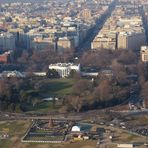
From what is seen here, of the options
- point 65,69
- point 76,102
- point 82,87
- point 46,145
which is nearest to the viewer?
point 46,145

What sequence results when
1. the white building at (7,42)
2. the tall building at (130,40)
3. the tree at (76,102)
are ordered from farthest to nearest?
the white building at (7,42) → the tall building at (130,40) → the tree at (76,102)

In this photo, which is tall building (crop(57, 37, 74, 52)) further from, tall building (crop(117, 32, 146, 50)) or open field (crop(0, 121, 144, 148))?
open field (crop(0, 121, 144, 148))

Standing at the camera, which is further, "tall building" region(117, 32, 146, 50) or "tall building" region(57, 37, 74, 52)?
"tall building" region(117, 32, 146, 50)

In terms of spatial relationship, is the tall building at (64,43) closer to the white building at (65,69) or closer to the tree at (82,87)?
the white building at (65,69)

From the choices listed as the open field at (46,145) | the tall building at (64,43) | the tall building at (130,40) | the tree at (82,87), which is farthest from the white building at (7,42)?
the open field at (46,145)

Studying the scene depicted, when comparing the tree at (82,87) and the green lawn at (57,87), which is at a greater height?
the tree at (82,87)

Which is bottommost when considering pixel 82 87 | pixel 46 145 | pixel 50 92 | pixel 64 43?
pixel 46 145

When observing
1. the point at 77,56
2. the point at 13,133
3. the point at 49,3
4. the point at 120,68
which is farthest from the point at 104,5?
the point at 13,133

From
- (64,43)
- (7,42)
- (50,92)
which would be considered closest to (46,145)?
(50,92)

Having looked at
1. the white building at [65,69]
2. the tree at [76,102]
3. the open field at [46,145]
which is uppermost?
the white building at [65,69]

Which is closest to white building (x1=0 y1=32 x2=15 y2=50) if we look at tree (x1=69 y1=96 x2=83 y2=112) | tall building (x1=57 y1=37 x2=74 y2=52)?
tall building (x1=57 y1=37 x2=74 y2=52)

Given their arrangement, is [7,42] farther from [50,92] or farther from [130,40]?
[50,92]

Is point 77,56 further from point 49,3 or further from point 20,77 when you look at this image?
point 49,3
